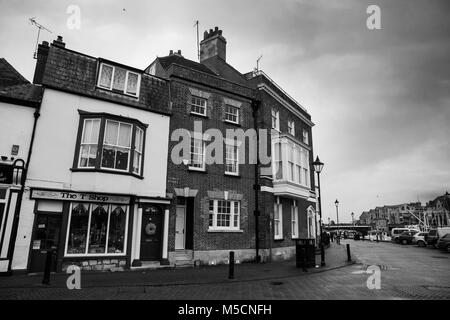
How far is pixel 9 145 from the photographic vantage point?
39.3 ft

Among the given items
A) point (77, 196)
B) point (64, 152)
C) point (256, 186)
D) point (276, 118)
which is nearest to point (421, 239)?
point (276, 118)

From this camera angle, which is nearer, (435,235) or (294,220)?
(294,220)

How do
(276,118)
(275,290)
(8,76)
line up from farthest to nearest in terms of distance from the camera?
(276,118), (8,76), (275,290)

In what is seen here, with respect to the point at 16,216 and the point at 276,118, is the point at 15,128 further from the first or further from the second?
the point at 276,118

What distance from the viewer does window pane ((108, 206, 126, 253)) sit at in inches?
531

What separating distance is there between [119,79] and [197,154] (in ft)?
19.0

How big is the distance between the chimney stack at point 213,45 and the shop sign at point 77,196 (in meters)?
14.5

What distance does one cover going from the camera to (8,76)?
13.6 metres

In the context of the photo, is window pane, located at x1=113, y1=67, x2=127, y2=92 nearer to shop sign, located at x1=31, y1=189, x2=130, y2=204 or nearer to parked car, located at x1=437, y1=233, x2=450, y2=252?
shop sign, located at x1=31, y1=189, x2=130, y2=204

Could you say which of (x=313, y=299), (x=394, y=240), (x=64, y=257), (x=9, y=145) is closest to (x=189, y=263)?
(x=64, y=257)

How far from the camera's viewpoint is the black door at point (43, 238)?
11.8 meters

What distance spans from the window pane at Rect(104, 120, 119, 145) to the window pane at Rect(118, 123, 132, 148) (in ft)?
0.65

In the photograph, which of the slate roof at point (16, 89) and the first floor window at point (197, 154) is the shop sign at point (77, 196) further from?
the first floor window at point (197, 154)

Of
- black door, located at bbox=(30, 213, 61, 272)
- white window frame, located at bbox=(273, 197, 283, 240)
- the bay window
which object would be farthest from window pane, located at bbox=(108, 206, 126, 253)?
white window frame, located at bbox=(273, 197, 283, 240)
